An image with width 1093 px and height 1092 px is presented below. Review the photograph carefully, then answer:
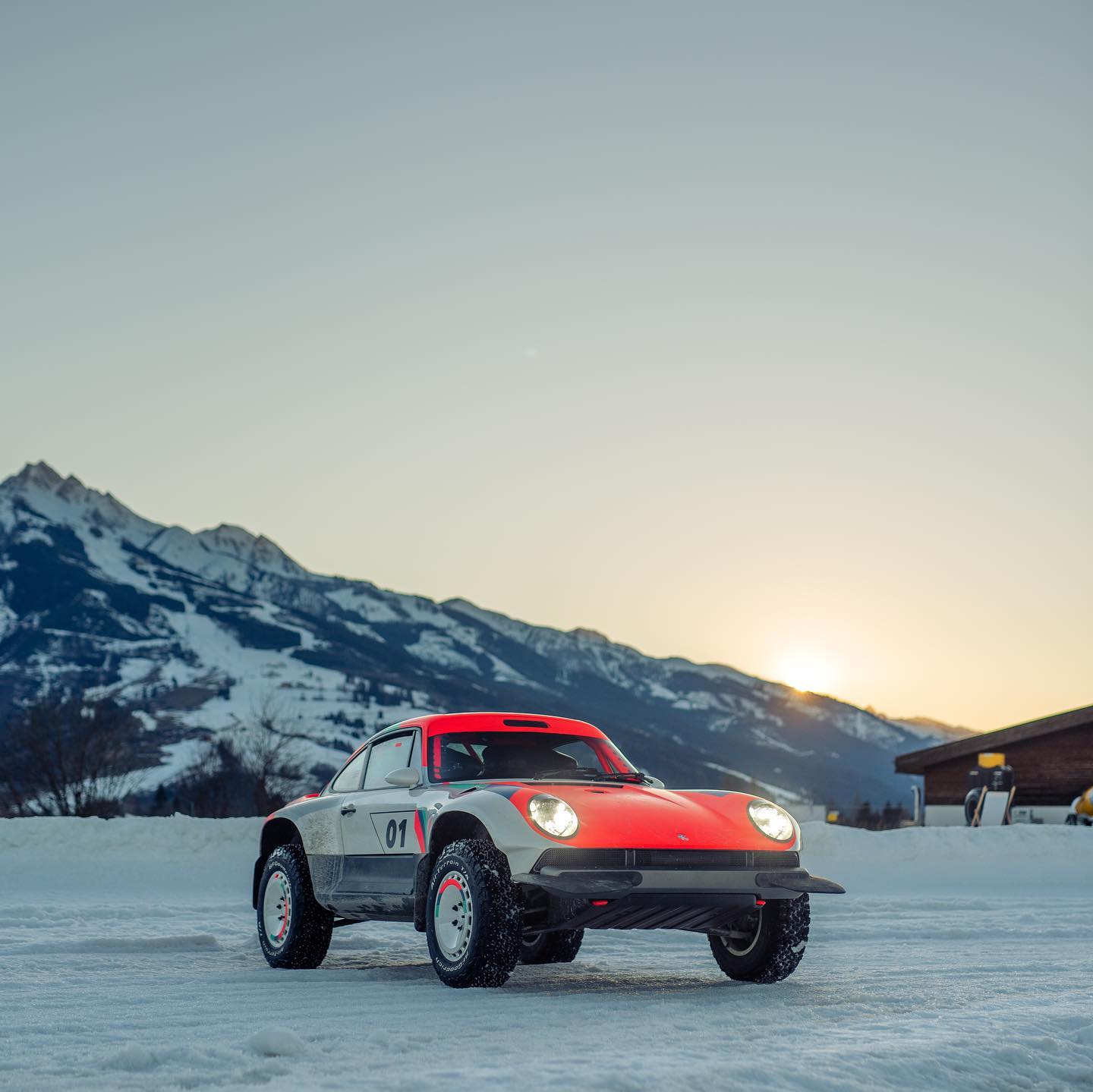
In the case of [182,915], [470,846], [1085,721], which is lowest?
[182,915]

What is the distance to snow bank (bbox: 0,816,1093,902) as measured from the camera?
72.8ft

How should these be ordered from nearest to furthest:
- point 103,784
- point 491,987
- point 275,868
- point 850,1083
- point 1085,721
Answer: point 850,1083, point 491,987, point 275,868, point 1085,721, point 103,784

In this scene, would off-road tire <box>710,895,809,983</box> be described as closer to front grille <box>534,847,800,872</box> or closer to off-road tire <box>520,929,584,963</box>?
front grille <box>534,847,800,872</box>

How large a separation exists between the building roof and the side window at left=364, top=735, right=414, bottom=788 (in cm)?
3148

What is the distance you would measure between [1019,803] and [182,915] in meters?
31.9

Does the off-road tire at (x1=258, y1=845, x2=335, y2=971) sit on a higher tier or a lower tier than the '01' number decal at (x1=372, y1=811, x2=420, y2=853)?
lower

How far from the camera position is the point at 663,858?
8180mm

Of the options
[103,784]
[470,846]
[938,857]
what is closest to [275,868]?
[470,846]

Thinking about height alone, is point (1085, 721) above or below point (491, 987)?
above

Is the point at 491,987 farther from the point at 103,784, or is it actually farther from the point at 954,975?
the point at 103,784

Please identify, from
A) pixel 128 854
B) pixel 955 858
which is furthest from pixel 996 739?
pixel 128 854

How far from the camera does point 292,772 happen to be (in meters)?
83.2

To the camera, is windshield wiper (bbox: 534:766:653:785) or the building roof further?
the building roof

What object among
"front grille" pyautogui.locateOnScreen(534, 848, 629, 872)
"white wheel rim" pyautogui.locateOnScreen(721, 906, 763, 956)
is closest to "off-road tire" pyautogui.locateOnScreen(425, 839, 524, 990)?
"front grille" pyautogui.locateOnScreen(534, 848, 629, 872)
